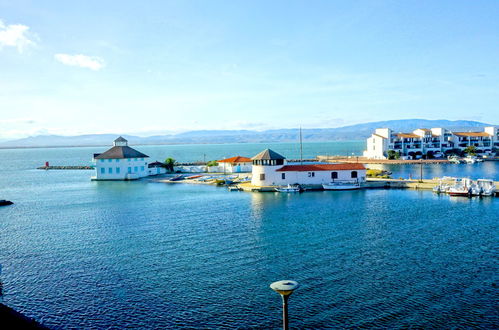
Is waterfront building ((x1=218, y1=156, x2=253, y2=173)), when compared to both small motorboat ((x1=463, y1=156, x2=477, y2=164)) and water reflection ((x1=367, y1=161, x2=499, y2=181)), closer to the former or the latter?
water reflection ((x1=367, y1=161, x2=499, y2=181))

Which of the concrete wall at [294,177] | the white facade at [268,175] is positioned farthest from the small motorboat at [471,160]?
the white facade at [268,175]

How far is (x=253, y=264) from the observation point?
22.2 meters

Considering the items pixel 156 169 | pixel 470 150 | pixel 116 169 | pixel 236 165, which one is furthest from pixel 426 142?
pixel 116 169

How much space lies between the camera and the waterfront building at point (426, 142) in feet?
351

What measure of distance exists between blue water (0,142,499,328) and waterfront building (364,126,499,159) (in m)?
67.9

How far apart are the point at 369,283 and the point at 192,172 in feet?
191

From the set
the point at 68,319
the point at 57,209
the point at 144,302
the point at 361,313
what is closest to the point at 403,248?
the point at 361,313

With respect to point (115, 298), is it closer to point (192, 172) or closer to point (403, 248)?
point (403, 248)

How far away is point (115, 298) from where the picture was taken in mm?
18234

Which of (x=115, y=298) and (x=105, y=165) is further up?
(x=105, y=165)

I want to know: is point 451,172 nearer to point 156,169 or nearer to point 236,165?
point 236,165

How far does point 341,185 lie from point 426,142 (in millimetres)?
68309

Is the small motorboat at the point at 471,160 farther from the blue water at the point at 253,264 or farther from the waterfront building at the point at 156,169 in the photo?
the waterfront building at the point at 156,169

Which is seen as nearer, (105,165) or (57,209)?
(57,209)
